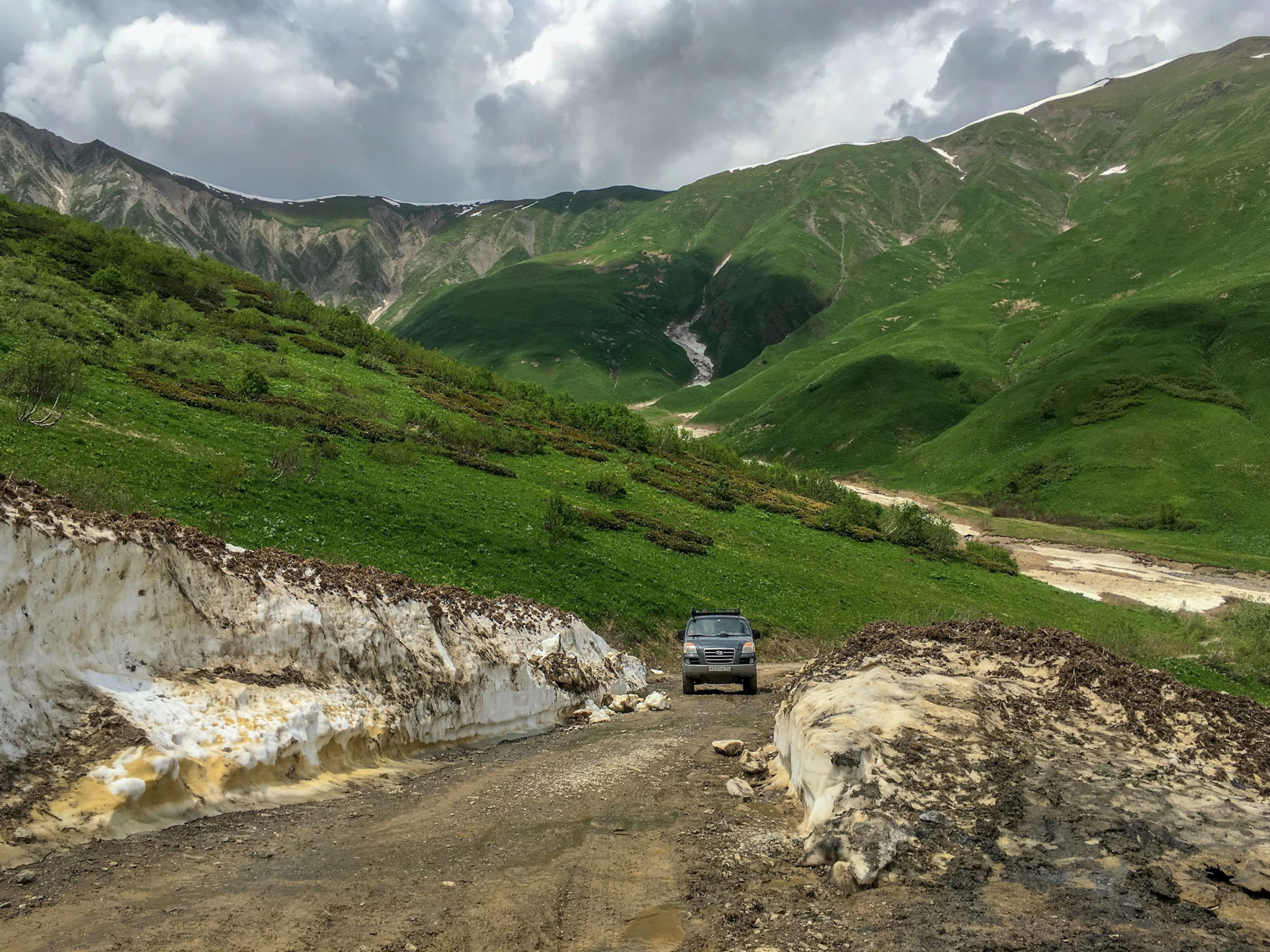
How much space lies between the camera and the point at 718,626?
2183 cm

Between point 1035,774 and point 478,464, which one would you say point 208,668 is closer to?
point 1035,774

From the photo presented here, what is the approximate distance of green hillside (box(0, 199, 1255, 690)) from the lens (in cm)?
2403

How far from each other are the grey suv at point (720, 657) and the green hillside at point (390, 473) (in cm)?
583

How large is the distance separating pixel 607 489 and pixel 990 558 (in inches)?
1363

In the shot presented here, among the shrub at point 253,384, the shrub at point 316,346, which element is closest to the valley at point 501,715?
the shrub at point 253,384

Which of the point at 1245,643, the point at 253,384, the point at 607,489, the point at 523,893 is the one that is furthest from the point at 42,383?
the point at 1245,643

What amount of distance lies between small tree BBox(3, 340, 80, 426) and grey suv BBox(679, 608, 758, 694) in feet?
74.3

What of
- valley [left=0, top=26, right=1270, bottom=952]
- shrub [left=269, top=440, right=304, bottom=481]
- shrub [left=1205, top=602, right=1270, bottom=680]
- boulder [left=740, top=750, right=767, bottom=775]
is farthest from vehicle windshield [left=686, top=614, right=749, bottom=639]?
shrub [left=1205, top=602, right=1270, bottom=680]

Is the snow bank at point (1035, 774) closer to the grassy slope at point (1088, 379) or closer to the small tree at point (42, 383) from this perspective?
the small tree at point (42, 383)

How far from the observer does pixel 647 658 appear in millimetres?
26500

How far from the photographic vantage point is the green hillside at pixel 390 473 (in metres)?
24.0

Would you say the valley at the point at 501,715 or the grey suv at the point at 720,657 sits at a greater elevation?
the valley at the point at 501,715

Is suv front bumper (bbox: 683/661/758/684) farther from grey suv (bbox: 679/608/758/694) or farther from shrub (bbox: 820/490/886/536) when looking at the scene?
shrub (bbox: 820/490/886/536)

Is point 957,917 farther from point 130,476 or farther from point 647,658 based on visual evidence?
point 130,476
